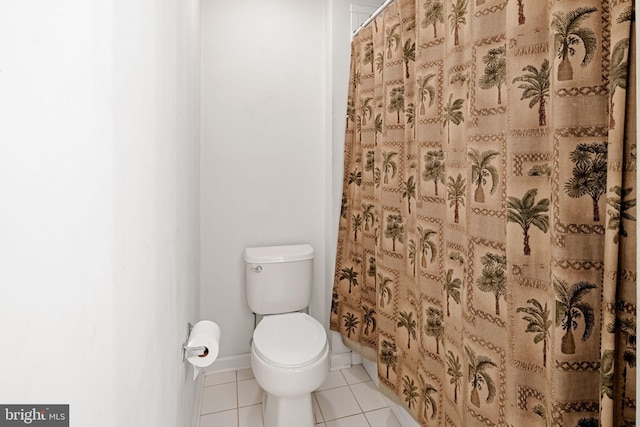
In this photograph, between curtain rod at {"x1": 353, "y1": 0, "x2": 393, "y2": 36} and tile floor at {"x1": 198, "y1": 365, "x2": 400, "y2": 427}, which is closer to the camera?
curtain rod at {"x1": 353, "y1": 0, "x2": 393, "y2": 36}

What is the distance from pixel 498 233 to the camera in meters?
0.95

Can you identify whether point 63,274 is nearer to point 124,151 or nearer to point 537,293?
Answer: point 124,151

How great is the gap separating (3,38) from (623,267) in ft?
3.19

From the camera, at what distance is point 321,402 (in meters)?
1.85

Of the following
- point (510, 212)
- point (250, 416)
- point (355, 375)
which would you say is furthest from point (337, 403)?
point (510, 212)

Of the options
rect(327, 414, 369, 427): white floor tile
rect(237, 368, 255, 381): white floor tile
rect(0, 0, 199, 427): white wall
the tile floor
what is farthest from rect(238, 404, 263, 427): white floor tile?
rect(0, 0, 199, 427): white wall

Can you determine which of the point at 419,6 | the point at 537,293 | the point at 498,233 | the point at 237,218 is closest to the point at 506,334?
the point at 537,293

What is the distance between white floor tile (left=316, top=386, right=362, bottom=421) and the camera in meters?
1.77

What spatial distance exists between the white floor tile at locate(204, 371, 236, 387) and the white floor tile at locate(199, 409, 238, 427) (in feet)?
0.90

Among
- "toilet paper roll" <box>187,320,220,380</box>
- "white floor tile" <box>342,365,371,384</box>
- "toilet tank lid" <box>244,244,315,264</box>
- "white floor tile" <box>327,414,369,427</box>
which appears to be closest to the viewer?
"toilet paper roll" <box>187,320,220,380</box>

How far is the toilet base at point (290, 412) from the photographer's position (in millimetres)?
1558

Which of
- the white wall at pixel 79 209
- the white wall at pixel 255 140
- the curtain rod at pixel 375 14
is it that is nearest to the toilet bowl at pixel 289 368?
the white wall at pixel 255 140

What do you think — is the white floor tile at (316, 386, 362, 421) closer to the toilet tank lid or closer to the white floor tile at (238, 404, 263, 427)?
the white floor tile at (238, 404, 263, 427)

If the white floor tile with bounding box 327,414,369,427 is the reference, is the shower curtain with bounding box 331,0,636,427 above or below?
above
